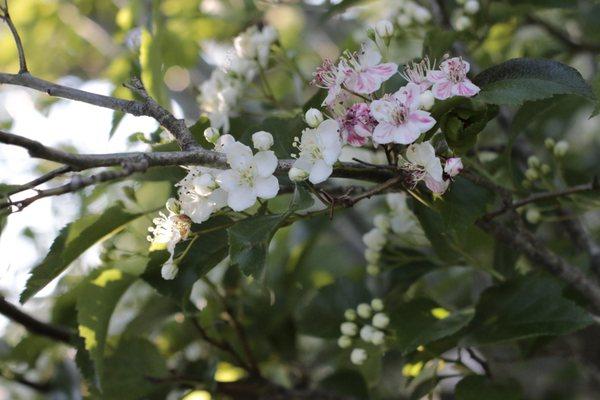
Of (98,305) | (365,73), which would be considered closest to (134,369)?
(98,305)

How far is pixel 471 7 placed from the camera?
62.2 inches

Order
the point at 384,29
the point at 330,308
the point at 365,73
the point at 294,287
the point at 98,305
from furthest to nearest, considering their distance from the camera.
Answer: the point at 294,287
the point at 330,308
the point at 98,305
the point at 384,29
the point at 365,73

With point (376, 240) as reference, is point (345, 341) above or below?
below

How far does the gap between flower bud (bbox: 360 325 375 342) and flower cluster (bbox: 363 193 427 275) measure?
0.14 metres

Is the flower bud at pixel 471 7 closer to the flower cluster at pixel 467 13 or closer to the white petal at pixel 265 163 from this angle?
the flower cluster at pixel 467 13

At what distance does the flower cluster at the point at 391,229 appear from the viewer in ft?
4.61

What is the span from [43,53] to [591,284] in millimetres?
1883

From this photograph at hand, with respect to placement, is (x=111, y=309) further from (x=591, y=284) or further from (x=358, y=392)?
(x=591, y=284)

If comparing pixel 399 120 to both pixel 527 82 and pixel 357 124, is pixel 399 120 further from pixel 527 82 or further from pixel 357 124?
pixel 527 82

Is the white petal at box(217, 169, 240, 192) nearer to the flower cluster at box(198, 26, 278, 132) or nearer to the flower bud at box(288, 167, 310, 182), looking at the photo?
the flower bud at box(288, 167, 310, 182)

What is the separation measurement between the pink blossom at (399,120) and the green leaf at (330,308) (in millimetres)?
581

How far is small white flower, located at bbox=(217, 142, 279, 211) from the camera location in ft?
2.99

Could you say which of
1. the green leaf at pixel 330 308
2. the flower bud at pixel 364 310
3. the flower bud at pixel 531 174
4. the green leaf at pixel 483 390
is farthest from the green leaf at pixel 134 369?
the flower bud at pixel 531 174

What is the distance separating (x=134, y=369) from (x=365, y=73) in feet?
2.38
